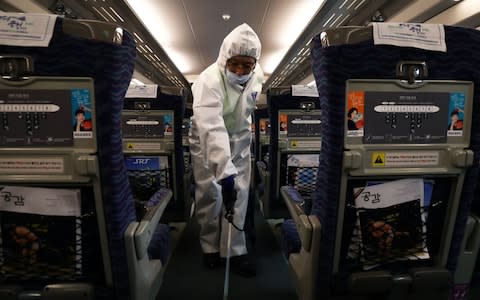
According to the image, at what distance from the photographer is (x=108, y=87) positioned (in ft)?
3.09

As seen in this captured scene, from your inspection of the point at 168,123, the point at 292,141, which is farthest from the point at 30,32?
the point at 292,141

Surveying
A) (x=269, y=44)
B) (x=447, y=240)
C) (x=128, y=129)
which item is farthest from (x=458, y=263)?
(x=269, y=44)

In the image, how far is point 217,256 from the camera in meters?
2.26

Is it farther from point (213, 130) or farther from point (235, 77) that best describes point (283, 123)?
point (213, 130)

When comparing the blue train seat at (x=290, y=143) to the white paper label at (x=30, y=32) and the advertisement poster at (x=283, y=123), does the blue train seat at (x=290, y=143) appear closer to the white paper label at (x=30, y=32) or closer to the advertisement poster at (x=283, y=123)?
the advertisement poster at (x=283, y=123)

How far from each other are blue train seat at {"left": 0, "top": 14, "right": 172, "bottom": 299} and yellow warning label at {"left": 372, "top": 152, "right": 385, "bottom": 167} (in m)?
0.92

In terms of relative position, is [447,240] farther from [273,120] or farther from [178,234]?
[178,234]

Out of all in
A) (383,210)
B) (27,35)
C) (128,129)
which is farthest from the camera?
(128,129)

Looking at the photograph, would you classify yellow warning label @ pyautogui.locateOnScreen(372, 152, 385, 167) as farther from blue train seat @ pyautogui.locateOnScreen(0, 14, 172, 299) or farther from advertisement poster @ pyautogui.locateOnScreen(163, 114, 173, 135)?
advertisement poster @ pyautogui.locateOnScreen(163, 114, 173, 135)

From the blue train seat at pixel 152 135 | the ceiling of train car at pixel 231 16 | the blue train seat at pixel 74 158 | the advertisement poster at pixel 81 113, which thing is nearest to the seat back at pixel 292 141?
the blue train seat at pixel 152 135

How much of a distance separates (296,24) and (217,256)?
16.3 feet

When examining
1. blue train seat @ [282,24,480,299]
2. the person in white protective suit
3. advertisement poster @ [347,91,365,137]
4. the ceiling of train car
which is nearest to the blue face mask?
the person in white protective suit

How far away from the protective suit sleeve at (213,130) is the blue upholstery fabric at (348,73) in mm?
779

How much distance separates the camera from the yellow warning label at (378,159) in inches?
42.3
